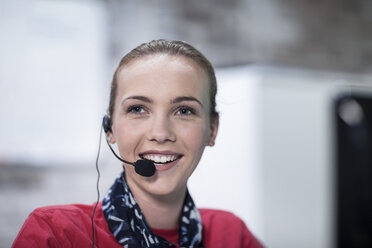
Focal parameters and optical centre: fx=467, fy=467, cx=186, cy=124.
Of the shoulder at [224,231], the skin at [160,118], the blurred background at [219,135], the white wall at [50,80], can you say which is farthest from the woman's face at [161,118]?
the white wall at [50,80]

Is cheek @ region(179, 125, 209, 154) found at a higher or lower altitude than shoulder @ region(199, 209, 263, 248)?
higher

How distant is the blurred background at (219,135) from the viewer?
185cm

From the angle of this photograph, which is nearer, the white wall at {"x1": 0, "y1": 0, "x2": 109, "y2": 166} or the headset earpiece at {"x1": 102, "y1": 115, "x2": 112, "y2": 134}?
the headset earpiece at {"x1": 102, "y1": 115, "x2": 112, "y2": 134}

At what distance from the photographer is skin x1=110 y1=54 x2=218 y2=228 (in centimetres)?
61

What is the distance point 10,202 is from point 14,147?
0.23 m

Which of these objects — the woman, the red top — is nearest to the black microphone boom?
the woman

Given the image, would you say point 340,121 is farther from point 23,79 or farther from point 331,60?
point 23,79

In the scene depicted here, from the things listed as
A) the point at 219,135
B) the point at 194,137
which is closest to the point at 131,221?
the point at 194,137

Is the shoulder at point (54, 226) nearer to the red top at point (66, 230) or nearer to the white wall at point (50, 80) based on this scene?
the red top at point (66, 230)

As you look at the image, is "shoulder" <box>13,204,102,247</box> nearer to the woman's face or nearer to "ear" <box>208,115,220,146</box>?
the woman's face

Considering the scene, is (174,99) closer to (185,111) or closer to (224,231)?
(185,111)

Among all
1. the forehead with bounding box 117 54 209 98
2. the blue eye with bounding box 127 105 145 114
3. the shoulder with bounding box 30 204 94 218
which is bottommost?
the shoulder with bounding box 30 204 94 218

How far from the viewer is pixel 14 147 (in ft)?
6.10

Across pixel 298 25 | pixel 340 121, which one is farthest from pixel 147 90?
pixel 298 25
